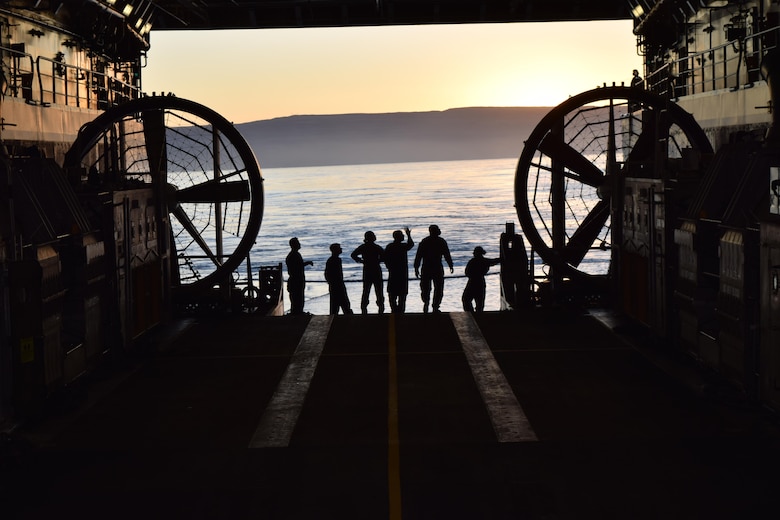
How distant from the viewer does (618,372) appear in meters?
11.6

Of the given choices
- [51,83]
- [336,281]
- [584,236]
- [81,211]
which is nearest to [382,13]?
[51,83]

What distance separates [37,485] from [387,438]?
9.97 ft

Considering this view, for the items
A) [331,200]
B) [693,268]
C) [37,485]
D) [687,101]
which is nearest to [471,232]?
[331,200]

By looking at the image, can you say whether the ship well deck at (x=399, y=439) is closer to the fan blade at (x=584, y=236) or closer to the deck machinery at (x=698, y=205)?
the deck machinery at (x=698, y=205)

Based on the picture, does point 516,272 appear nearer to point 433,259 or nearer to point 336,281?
point 433,259

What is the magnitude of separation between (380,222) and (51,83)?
61193 millimetres

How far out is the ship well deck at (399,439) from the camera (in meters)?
7.12

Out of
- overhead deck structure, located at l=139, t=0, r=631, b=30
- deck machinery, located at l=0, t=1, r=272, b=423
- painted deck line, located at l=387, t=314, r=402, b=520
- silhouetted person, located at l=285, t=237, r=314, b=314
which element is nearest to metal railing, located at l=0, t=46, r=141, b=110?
deck machinery, located at l=0, t=1, r=272, b=423

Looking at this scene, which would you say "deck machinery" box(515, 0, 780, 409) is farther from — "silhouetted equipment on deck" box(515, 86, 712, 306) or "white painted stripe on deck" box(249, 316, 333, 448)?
"white painted stripe on deck" box(249, 316, 333, 448)

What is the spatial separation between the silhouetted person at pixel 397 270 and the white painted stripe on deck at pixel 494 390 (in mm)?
2568

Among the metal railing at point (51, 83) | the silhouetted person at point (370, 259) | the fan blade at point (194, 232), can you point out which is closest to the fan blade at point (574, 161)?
the silhouetted person at point (370, 259)

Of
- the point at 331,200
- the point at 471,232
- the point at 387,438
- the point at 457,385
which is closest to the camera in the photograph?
the point at 387,438

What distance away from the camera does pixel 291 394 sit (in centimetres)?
1074

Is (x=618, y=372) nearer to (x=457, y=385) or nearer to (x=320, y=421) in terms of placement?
(x=457, y=385)
